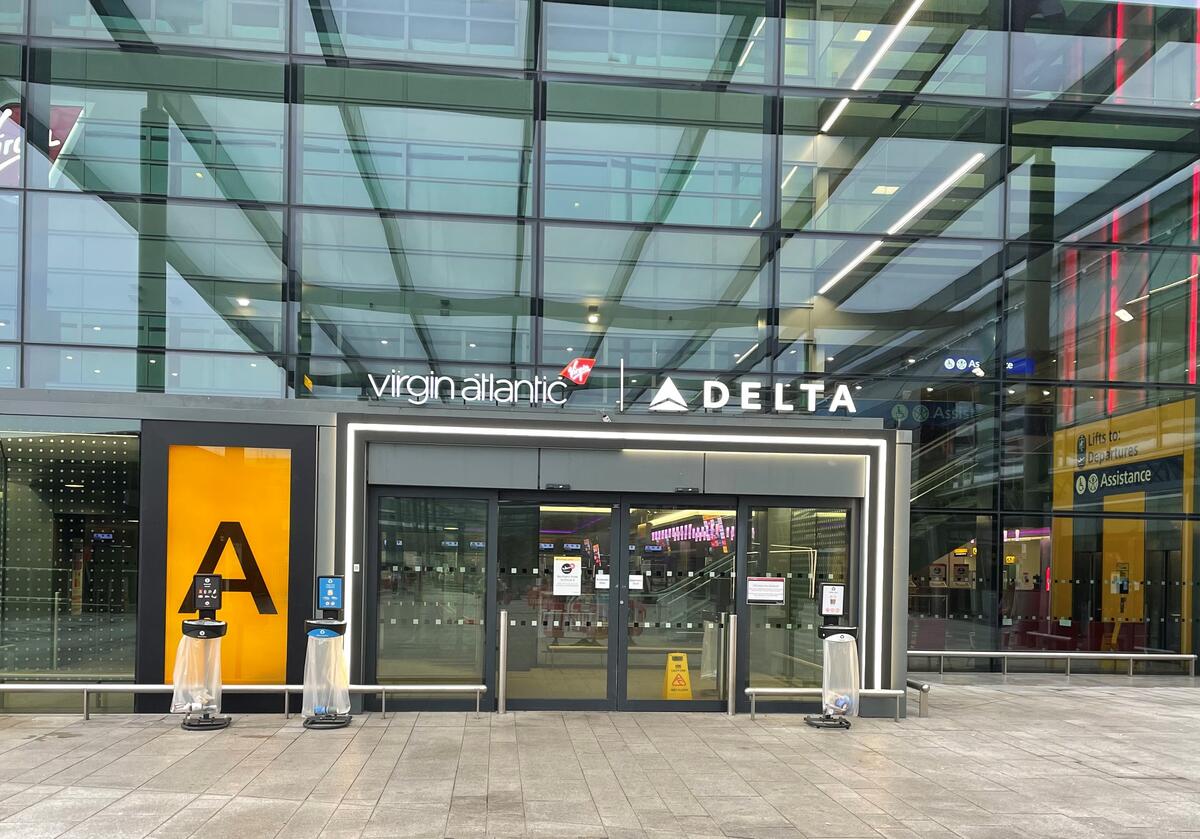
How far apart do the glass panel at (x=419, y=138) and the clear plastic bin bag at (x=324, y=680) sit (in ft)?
25.1

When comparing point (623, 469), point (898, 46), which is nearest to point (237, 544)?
point (623, 469)

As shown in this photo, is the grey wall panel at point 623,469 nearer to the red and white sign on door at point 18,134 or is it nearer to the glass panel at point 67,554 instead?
the glass panel at point 67,554

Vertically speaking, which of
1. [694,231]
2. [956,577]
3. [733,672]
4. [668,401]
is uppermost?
[694,231]

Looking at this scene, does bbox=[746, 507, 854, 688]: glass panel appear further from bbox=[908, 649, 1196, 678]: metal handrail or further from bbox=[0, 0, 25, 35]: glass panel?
bbox=[0, 0, 25, 35]: glass panel

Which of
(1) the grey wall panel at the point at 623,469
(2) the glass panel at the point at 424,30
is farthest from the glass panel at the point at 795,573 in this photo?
(2) the glass panel at the point at 424,30

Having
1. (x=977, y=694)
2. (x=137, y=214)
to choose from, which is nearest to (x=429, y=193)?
(x=137, y=214)

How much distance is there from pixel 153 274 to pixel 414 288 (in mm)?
3758

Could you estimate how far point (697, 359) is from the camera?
14438mm

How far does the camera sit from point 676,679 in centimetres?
1006

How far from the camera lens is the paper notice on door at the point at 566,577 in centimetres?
1004

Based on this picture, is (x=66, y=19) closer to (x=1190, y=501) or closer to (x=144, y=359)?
(x=144, y=359)

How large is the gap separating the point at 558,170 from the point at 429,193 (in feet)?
6.60

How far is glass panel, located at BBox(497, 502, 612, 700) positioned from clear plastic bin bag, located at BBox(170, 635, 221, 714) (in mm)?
2838

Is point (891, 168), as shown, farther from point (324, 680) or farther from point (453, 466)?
point (324, 680)
